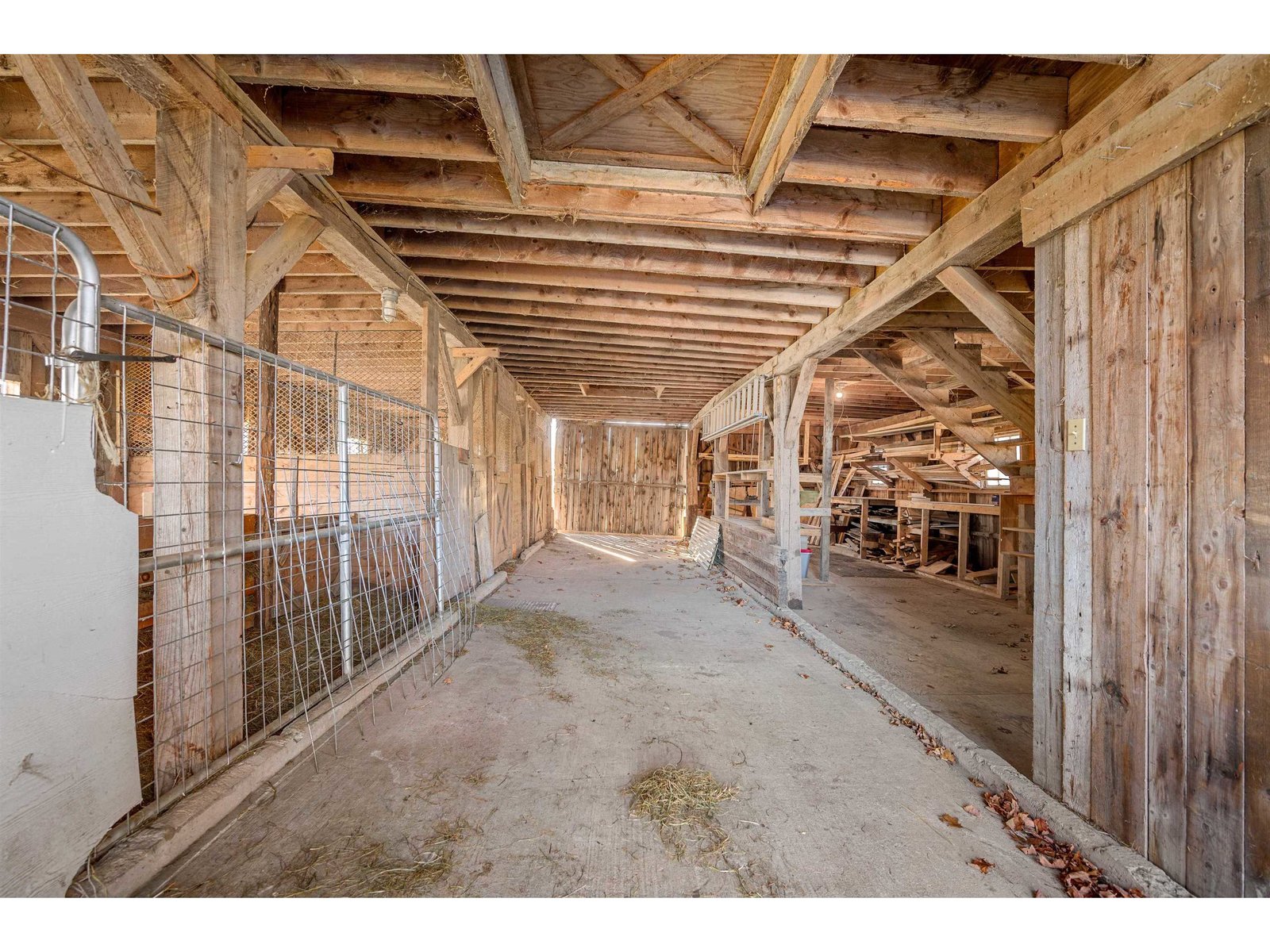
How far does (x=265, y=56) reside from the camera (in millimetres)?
1960

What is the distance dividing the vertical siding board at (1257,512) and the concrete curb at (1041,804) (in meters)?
0.23

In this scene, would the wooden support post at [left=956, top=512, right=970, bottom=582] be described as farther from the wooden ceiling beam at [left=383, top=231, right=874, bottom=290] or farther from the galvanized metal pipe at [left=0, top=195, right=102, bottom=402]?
the galvanized metal pipe at [left=0, top=195, right=102, bottom=402]

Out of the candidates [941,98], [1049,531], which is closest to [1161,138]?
[941,98]

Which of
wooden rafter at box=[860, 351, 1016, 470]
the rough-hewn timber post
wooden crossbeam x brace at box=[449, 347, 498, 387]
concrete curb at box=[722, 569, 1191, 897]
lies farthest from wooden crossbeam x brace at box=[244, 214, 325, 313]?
wooden rafter at box=[860, 351, 1016, 470]

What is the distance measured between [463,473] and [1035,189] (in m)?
4.75

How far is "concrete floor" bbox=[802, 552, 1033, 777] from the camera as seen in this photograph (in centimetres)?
284

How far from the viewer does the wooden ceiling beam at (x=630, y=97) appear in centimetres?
217

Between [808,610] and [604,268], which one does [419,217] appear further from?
[808,610]

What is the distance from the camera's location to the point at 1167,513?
1673 millimetres

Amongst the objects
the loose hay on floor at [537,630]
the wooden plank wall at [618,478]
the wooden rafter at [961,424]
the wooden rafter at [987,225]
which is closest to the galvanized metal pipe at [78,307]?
the loose hay on floor at [537,630]

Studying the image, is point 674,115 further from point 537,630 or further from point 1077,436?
point 537,630

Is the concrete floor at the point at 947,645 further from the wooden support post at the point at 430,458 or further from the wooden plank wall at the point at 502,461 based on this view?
the wooden plank wall at the point at 502,461

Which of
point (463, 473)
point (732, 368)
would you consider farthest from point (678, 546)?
point (463, 473)

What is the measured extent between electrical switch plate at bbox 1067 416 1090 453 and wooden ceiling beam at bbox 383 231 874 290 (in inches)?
91.9
